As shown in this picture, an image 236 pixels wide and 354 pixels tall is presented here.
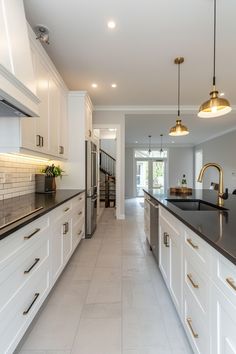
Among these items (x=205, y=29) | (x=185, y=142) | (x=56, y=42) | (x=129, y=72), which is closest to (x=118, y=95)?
(x=129, y=72)

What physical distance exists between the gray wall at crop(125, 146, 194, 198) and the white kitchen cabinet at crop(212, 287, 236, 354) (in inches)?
400

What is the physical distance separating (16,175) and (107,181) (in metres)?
5.12

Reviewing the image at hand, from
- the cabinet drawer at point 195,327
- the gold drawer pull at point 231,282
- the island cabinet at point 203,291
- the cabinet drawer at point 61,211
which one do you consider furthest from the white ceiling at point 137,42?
the cabinet drawer at point 195,327

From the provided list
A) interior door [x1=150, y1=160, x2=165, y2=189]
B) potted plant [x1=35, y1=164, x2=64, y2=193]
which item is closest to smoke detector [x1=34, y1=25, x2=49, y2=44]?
potted plant [x1=35, y1=164, x2=64, y2=193]

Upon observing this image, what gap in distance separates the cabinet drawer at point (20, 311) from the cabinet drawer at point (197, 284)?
107 centimetres

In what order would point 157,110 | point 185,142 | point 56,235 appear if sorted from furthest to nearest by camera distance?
1. point 185,142
2. point 157,110
3. point 56,235

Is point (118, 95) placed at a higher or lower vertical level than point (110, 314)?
higher

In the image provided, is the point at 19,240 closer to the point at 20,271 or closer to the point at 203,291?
the point at 20,271

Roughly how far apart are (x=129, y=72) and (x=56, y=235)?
2.91m

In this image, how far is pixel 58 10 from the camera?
2.20m

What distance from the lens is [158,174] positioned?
38.0 ft

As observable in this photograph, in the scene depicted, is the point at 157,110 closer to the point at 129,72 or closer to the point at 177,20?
the point at 129,72

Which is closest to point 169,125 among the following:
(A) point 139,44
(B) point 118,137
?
(B) point 118,137

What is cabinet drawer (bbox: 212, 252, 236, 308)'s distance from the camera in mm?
834
